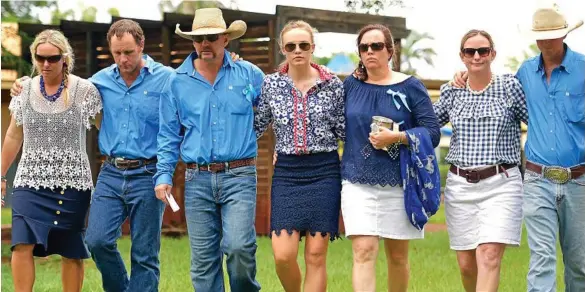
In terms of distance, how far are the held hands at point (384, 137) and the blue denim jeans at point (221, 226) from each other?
3.18ft

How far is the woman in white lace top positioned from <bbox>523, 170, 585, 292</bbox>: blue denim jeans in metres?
3.37

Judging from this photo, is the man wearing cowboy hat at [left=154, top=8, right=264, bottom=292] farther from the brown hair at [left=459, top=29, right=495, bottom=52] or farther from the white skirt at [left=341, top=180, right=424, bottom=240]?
the brown hair at [left=459, top=29, right=495, bottom=52]

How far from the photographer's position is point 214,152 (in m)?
7.85

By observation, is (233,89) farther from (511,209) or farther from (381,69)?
(511,209)

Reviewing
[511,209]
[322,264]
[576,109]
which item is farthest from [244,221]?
[576,109]

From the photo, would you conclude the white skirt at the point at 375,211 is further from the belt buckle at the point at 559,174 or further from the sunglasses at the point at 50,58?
the sunglasses at the point at 50,58

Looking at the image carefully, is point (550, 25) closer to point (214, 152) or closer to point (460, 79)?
point (460, 79)

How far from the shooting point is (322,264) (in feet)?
25.3

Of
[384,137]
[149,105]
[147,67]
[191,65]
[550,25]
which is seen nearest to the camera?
[384,137]

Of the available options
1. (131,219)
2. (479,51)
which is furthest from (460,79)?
(131,219)

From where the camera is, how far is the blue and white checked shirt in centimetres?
792

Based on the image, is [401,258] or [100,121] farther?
[100,121]

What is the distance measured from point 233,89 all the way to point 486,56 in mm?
1862

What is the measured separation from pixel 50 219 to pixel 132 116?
102 centimetres
